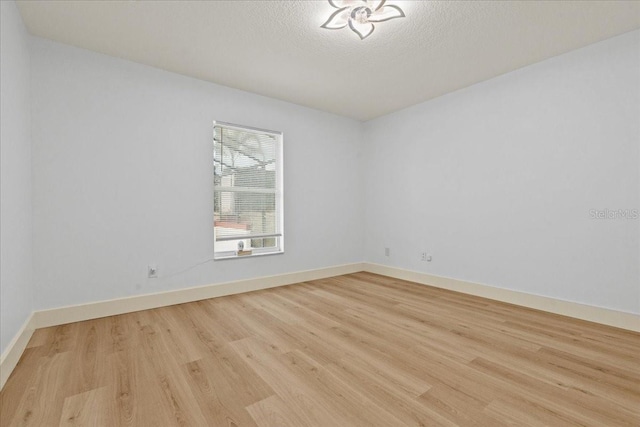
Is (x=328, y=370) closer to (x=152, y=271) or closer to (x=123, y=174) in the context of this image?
(x=152, y=271)

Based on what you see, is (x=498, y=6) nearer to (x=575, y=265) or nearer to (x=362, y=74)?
(x=362, y=74)

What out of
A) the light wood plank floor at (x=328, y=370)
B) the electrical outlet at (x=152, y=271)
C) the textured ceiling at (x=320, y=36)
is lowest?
the light wood plank floor at (x=328, y=370)

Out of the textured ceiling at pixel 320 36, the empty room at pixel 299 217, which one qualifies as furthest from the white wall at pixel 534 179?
the textured ceiling at pixel 320 36

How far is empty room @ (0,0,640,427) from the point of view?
5.81 ft

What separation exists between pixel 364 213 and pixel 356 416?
4090mm

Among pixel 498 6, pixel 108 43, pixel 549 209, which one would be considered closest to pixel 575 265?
pixel 549 209

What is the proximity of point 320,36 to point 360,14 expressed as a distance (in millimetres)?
494

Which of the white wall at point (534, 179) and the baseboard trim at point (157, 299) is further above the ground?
the white wall at point (534, 179)

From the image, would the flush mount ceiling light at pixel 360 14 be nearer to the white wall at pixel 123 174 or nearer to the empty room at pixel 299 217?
the empty room at pixel 299 217

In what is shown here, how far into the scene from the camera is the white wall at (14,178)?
194cm

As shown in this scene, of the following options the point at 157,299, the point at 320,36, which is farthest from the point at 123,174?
the point at 320,36

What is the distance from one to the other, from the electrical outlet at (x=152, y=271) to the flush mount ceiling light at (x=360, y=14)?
3034mm

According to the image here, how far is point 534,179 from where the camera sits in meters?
3.26

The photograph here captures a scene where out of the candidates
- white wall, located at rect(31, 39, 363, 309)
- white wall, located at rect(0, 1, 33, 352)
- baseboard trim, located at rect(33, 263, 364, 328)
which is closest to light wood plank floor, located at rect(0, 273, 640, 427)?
baseboard trim, located at rect(33, 263, 364, 328)
